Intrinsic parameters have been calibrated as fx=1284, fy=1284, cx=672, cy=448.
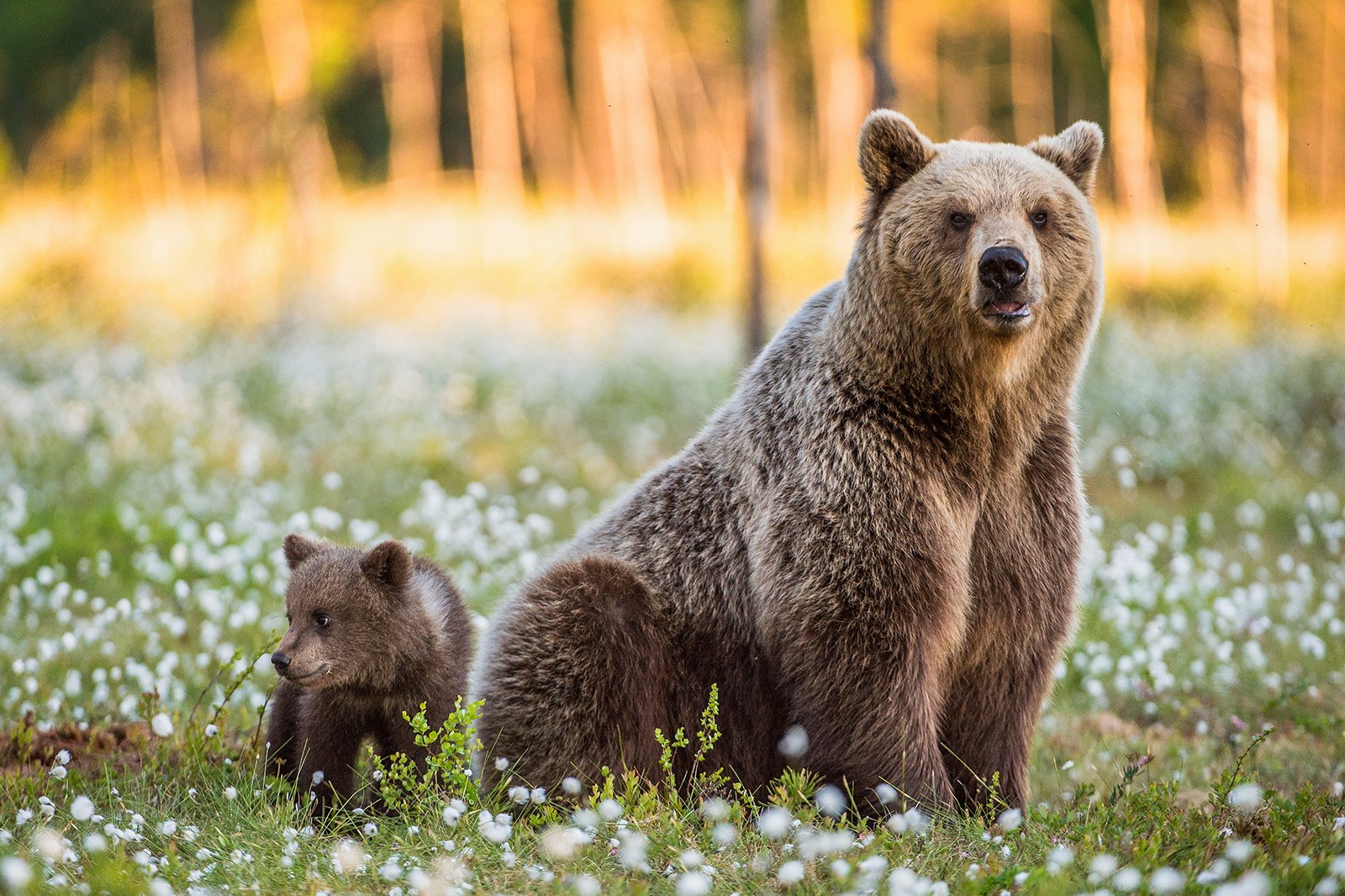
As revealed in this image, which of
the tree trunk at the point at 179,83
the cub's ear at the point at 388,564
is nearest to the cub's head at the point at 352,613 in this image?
the cub's ear at the point at 388,564

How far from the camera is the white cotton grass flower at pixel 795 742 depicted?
3771 millimetres

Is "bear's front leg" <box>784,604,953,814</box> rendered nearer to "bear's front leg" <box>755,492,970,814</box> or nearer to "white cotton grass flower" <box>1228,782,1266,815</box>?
"bear's front leg" <box>755,492,970,814</box>

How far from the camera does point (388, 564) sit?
14.5ft

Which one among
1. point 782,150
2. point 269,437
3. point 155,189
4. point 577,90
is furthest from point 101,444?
point 782,150

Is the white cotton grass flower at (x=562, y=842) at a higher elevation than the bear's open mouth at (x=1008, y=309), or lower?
lower

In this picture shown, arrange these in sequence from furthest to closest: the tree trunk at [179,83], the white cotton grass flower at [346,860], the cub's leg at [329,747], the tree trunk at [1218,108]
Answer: the tree trunk at [179,83]
the tree trunk at [1218,108]
the cub's leg at [329,747]
the white cotton grass flower at [346,860]

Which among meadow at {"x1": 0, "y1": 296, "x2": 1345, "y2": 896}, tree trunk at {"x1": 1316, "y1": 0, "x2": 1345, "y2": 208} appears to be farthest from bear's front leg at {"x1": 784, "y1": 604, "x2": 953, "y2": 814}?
tree trunk at {"x1": 1316, "y1": 0, "x2": 1345, "y2": 208}

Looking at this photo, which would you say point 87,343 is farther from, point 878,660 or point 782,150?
point 782,150

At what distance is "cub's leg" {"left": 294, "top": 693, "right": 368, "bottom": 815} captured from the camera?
4363 mm

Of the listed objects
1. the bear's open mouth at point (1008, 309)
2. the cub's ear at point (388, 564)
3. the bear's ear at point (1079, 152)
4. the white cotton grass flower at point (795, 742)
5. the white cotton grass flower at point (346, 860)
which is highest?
the bear's ear at point (1079, 152)

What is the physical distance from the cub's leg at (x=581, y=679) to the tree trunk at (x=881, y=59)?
4700 millimetres

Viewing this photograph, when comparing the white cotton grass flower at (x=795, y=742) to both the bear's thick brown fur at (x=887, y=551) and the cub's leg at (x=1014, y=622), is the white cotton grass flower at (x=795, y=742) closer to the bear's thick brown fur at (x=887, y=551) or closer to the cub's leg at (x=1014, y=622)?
the bear's thick brown fur at (x=887, y=551)

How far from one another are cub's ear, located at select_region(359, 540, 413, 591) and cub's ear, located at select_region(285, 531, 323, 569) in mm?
282

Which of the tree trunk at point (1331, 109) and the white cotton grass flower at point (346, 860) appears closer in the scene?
the white cotton grass flower at point (346, 860)
